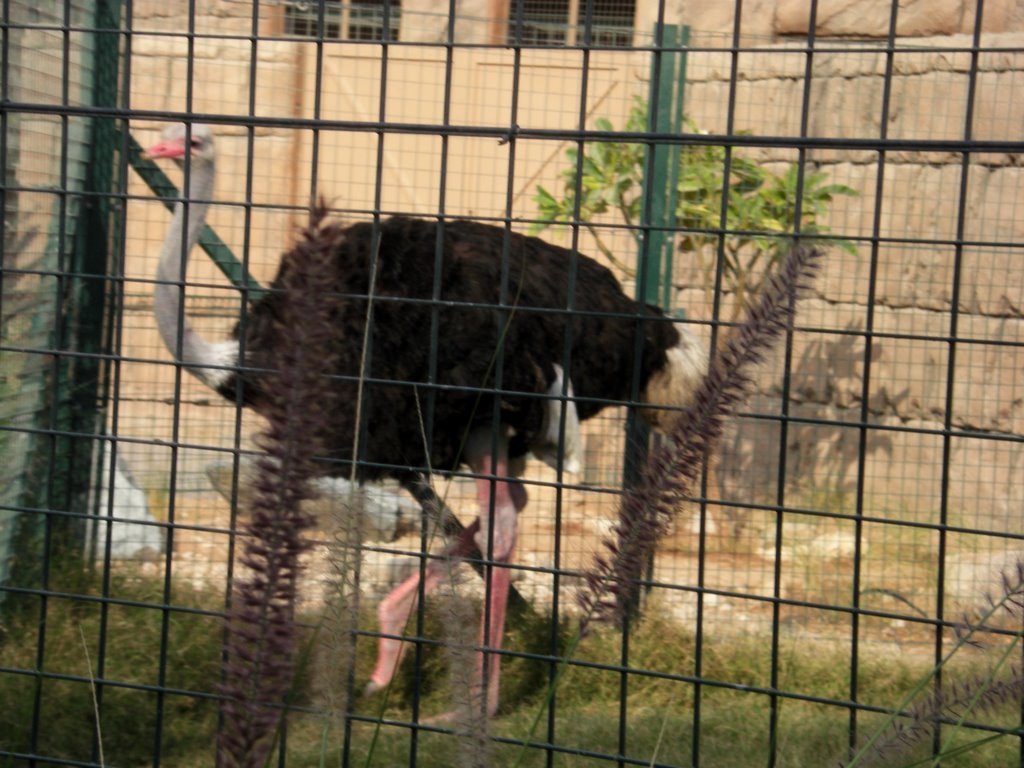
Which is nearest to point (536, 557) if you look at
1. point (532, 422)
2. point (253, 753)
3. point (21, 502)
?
point (532, 422)

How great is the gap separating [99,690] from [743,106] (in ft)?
17.5

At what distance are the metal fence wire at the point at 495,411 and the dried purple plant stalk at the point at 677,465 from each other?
0.04 ft

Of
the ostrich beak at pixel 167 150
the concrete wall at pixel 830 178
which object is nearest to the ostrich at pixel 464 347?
the ostrich beak at pixel 167 150

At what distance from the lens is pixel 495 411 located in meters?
2.76

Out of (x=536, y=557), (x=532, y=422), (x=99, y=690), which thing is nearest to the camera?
(x=99, y=690)

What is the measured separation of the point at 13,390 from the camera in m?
4.18

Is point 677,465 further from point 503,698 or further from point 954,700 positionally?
point 503,698

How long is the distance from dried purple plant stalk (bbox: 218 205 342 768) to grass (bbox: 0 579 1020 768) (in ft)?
5.18

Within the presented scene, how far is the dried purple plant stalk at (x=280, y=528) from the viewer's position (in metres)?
1.10

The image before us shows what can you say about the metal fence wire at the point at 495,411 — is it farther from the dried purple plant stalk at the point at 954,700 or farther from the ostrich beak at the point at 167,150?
the ostrich beak at the point at 167,150

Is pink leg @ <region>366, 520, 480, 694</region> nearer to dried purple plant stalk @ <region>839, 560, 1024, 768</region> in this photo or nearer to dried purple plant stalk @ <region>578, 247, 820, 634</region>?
dried purple plant stalk @ <region>839, 560, 1024, 768</region>

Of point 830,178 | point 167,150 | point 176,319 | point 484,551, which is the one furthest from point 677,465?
point 830,178

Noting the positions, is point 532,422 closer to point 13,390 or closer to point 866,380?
point 13,390

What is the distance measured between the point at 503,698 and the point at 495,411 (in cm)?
182
